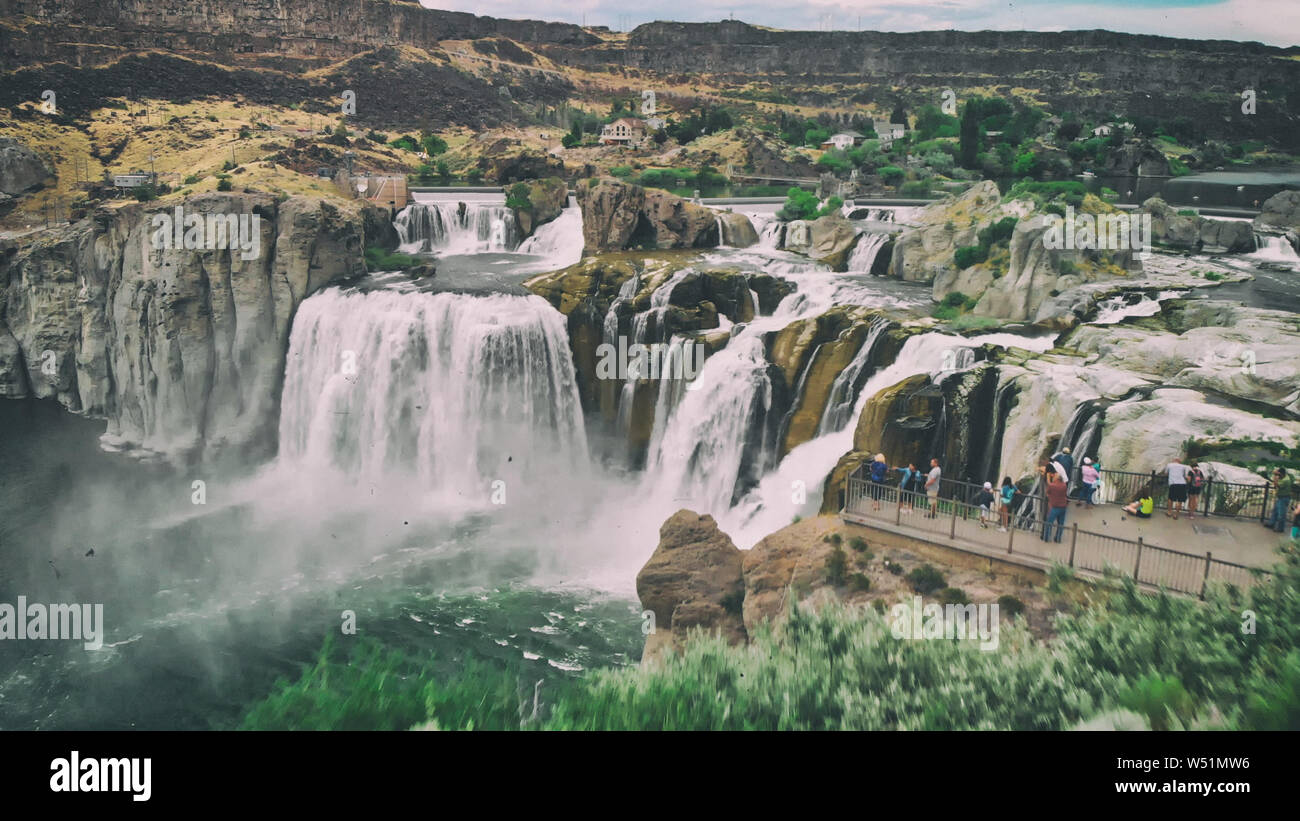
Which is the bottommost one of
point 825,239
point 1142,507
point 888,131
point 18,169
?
point 1142,507

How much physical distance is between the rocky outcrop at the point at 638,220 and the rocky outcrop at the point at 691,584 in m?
17.9

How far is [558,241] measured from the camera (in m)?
39.3

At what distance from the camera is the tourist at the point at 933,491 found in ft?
52.1

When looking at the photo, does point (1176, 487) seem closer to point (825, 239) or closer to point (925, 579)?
point (925, 579)

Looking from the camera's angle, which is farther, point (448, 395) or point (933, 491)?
point (448, 395)

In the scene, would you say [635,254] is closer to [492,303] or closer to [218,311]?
Result: [492,303]

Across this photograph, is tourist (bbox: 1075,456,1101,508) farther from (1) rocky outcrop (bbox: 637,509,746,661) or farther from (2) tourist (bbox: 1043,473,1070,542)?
(1) rocky outcrop (bbox: 637,509,746,661)

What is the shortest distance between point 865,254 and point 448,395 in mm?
14743

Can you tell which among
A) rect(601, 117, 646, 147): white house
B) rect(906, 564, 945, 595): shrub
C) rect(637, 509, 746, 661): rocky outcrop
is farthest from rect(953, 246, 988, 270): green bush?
rect(601, 117, 646, 147): white house

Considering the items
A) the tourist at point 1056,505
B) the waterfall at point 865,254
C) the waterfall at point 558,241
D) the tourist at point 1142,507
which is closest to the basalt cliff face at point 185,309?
the waterfall at point 558,241

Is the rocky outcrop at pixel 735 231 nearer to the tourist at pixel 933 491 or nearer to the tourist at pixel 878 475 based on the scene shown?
the tourist at pixel 878 475

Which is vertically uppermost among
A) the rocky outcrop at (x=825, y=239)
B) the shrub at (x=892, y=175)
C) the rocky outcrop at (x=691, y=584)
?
the shrub at (x=892, y=175)

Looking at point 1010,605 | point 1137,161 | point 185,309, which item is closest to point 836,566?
point 1010,605

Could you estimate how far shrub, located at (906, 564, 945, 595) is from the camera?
14805mm
